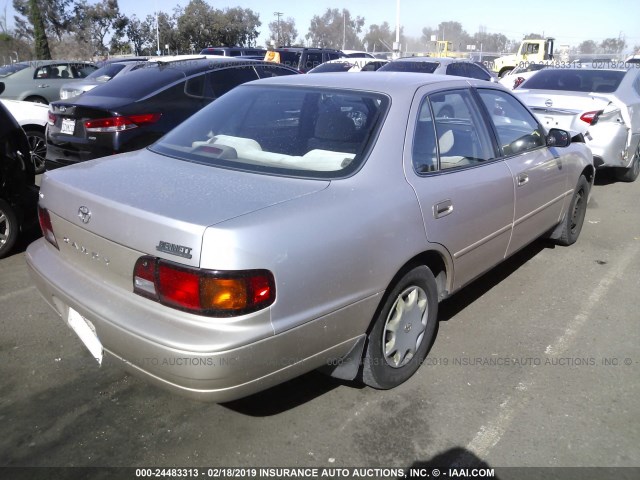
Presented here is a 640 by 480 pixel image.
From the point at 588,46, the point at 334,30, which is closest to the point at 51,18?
the point at 334,30

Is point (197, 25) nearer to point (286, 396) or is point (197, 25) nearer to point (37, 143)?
point (37, 143)

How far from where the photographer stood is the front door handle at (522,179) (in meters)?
3.83

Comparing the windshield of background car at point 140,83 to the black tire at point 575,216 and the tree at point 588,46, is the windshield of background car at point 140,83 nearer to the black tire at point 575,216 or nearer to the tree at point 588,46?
the black tire at point 575,216

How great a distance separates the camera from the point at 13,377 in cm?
317

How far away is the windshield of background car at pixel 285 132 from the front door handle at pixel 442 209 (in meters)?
0.49

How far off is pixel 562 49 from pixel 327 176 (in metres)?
46.8

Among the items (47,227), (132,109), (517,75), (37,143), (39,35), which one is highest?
(39,35)

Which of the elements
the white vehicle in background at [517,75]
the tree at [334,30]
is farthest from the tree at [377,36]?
the white vehicle in background at [517,75]

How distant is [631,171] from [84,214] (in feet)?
26.4

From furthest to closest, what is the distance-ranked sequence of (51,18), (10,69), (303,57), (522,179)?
(51,18), (303,57), (10,69), (522,179)

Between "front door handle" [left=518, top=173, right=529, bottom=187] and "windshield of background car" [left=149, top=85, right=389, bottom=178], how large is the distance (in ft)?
4.25

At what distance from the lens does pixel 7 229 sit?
4965 mm

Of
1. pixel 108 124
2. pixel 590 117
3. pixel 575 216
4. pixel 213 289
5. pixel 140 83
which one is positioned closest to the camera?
pixel 213 289

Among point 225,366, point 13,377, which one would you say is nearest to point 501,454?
point 225,366
